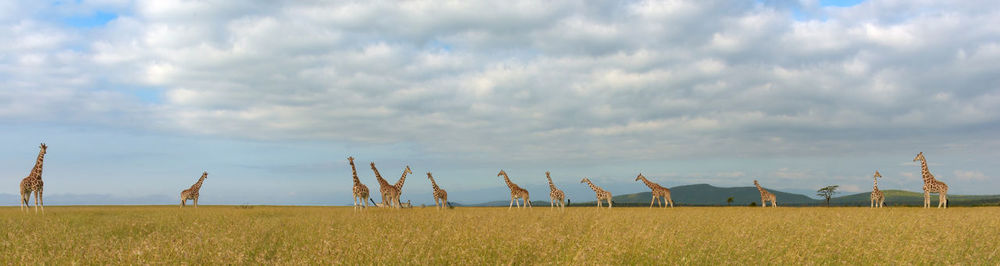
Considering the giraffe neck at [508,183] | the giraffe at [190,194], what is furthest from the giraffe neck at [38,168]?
the giraffe neck at [508,183]

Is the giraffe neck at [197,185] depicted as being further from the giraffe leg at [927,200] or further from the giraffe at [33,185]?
the giraffe leg at [927,200]

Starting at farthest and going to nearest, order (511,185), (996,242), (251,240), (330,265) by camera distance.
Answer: (511,185)
(996,242)
(251,240)
(330,265)

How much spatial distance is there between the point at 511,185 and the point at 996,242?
20749 millimetres

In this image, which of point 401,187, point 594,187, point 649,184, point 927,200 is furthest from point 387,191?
point 927,200

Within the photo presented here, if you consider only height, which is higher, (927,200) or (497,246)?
(927,200)

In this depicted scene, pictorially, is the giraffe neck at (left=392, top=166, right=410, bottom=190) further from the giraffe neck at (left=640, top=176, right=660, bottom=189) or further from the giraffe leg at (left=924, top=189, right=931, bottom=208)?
the giraffe leg at (left=924, top=189, right=931, bottom=208)

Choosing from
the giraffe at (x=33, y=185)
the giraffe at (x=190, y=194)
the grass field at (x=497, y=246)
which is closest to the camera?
the grass field at (x=497, y=246)

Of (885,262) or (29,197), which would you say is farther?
(29,197)

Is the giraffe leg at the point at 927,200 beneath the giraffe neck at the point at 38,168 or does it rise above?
beneath

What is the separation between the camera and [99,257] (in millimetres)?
8266

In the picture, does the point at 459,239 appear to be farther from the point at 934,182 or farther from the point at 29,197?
the point at 934,182

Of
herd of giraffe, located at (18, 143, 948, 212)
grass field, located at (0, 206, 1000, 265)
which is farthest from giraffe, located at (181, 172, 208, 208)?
grass field, located at (0, 206, 1000, 265)

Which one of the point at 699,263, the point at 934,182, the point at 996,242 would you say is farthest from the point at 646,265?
the point at 934,182

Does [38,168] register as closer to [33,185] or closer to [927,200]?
[33,185]
